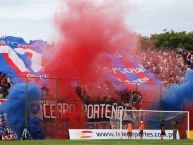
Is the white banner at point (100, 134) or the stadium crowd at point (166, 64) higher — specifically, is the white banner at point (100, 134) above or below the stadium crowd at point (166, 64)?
below

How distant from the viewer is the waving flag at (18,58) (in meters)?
56.6

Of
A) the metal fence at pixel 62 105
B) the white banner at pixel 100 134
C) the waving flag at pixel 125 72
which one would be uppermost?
the waving flag at pixel 125 72

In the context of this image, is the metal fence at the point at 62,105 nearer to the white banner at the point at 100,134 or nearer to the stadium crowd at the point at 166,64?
the white banner at the point at 100,134

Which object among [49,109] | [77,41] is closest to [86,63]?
[77,41]

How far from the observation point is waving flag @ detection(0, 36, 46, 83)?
56.6m

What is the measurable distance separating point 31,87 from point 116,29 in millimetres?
9418

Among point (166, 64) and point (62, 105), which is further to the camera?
point (166, 64)

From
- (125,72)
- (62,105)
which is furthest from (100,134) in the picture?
(125,72)

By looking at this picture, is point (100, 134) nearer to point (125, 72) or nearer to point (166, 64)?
point (125, 72)

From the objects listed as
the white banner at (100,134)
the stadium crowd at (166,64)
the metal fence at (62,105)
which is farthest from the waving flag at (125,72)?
the white banner at (100,134)

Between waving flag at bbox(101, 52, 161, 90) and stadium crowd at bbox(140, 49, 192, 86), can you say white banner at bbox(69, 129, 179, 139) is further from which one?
stadium crowd at bbox(140, 49, 192, 86)

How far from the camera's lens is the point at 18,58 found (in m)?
58.5

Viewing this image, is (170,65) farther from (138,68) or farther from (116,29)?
(116,29)

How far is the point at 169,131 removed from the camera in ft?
186
